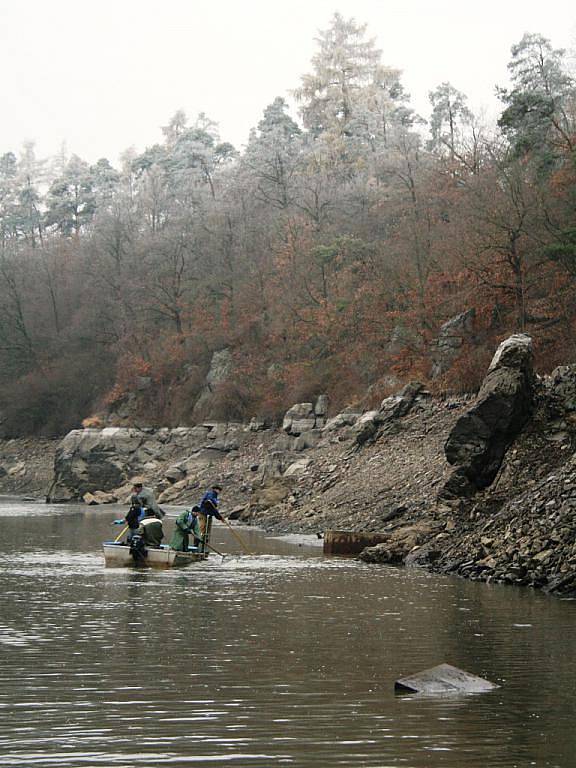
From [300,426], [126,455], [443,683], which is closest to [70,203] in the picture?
[126,455]

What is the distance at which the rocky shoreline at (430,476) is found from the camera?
2125 centimetres

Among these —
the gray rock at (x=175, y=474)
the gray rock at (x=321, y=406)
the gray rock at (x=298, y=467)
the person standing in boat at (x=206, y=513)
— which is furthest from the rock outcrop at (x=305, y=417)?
the person standing in boat at (x=206, y=513)

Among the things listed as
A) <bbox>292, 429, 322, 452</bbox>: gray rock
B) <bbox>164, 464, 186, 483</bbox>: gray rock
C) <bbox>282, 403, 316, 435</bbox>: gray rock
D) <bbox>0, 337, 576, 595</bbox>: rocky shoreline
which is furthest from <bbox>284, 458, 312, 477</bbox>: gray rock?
<bbox>164, 464, 186, 483</bbox>: gray rock

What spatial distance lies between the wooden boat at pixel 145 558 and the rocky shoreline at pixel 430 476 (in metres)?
4.57

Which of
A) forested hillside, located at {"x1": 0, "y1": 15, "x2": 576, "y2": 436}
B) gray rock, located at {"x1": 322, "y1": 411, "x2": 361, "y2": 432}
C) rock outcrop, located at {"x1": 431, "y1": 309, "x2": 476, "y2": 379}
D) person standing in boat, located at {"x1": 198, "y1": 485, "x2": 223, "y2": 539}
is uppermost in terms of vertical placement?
forested hillside, located at {"x1": 0, "y1": 15, "x2": 576, "y2": 436}

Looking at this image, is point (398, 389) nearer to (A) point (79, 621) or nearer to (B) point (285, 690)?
(A) point (79, 621)

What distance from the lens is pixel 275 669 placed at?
12.0 m

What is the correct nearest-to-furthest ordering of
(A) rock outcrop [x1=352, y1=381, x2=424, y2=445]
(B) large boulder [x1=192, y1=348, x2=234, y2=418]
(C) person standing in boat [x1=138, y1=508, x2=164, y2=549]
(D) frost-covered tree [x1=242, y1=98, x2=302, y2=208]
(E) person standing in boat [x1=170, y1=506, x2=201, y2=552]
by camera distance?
1. (C) person standing in boat [x1=138, y1=508, x2=164, y2=549]
2. (E) person standing in boat [x1=170, y1=506, x2=201, y2=552]
3. (A) rock outcrop [x1=352, y1=381, x2=424, y2=445]
4. (B) large boulder [x1=192, y1=348, x2=234, y2=418]
5. (D) frost-covered tree [x1=242, y1=98, x2=302, y2=208]

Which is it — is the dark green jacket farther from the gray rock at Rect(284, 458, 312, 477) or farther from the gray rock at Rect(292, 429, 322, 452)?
the gray rock at Rect(292, 429, 322, 452)

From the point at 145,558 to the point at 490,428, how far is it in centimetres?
909

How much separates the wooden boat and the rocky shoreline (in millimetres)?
4569

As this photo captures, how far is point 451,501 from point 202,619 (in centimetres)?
1132

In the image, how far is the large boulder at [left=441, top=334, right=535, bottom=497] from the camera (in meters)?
26.0

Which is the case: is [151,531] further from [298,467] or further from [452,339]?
[452,339]
